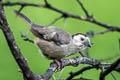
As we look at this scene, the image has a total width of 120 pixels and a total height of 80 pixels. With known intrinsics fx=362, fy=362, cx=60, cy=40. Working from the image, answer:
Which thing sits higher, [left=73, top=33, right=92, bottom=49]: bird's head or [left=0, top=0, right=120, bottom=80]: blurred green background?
[left=73, top=33, right=92, bottom=49]: bird's head

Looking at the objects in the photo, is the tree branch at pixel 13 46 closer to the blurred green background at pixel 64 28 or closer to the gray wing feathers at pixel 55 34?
the gray wing feathers at pixel 55 34

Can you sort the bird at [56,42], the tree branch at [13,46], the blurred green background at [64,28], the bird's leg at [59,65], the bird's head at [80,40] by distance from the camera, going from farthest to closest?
the blurred green background at [64,28], the bird's head at [80,40], the bird at [56,42], the bird's leg at [59,65], the tree branch at [13,46]

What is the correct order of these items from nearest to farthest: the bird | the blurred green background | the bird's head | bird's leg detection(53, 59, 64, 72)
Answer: bird's leg detection(53, 59, 64, 72) < the bird < the bird's head < the blurred green background

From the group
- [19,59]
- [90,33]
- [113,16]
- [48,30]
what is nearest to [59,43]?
[48,30]

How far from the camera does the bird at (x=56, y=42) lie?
2.47 metres

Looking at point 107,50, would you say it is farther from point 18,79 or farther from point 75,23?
point 18,79

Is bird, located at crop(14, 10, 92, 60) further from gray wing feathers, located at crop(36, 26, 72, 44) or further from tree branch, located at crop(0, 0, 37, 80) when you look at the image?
tree branch, located at crop(0, 0, 37, 80)

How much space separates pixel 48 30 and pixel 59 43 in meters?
0.12

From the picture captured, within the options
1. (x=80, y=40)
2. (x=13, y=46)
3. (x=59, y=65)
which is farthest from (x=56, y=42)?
(x=13, y=46)

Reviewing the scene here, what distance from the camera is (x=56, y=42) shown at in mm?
2545

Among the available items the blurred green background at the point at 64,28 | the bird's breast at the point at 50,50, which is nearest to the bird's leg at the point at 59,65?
the bird's breast at the point at 50,50

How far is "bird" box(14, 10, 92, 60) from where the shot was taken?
2467mm

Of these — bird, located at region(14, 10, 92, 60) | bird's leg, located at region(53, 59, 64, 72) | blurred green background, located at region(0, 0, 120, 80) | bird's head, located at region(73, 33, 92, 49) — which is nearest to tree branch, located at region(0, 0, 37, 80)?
bird's leg, located at region(53, 59, 64, 72)

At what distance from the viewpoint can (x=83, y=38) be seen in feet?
8.43
